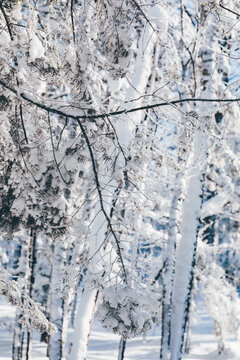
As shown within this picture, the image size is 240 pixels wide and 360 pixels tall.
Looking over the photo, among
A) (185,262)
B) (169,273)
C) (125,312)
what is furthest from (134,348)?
(125,312)

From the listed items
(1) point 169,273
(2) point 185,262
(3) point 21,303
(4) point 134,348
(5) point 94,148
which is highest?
(5) point 94,148

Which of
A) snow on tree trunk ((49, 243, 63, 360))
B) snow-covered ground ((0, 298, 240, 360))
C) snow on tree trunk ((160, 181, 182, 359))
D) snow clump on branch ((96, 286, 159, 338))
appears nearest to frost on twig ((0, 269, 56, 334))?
snow clump on branch ((96, 286, 159, 338))

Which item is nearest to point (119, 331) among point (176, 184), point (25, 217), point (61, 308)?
point (25, 217)

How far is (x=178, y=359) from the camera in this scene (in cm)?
683

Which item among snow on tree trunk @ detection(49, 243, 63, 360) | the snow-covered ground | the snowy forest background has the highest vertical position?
the snowy forest background

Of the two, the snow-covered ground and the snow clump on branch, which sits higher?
the snow clump on branch

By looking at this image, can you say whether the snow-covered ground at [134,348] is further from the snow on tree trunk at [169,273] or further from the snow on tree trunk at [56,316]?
the snow on tree trunk at [169,273]

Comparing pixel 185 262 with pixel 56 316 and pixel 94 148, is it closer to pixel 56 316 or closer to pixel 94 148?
pixel 56 316

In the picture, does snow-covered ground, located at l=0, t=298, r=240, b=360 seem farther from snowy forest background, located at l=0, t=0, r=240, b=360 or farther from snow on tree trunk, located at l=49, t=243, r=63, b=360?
snowy forest background, located at l=0, t=0, r=240, b=360

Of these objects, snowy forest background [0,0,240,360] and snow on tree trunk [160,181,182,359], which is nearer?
snowy forest background [0,0,240,360]

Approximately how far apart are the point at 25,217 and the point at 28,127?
1.03m

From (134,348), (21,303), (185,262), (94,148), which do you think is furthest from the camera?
(134,348)

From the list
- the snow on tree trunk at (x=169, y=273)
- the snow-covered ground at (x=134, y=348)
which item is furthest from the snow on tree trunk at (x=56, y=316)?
the snow-covered ground at (x=134, y=348)

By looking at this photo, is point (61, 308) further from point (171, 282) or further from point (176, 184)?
point (176, 184)
